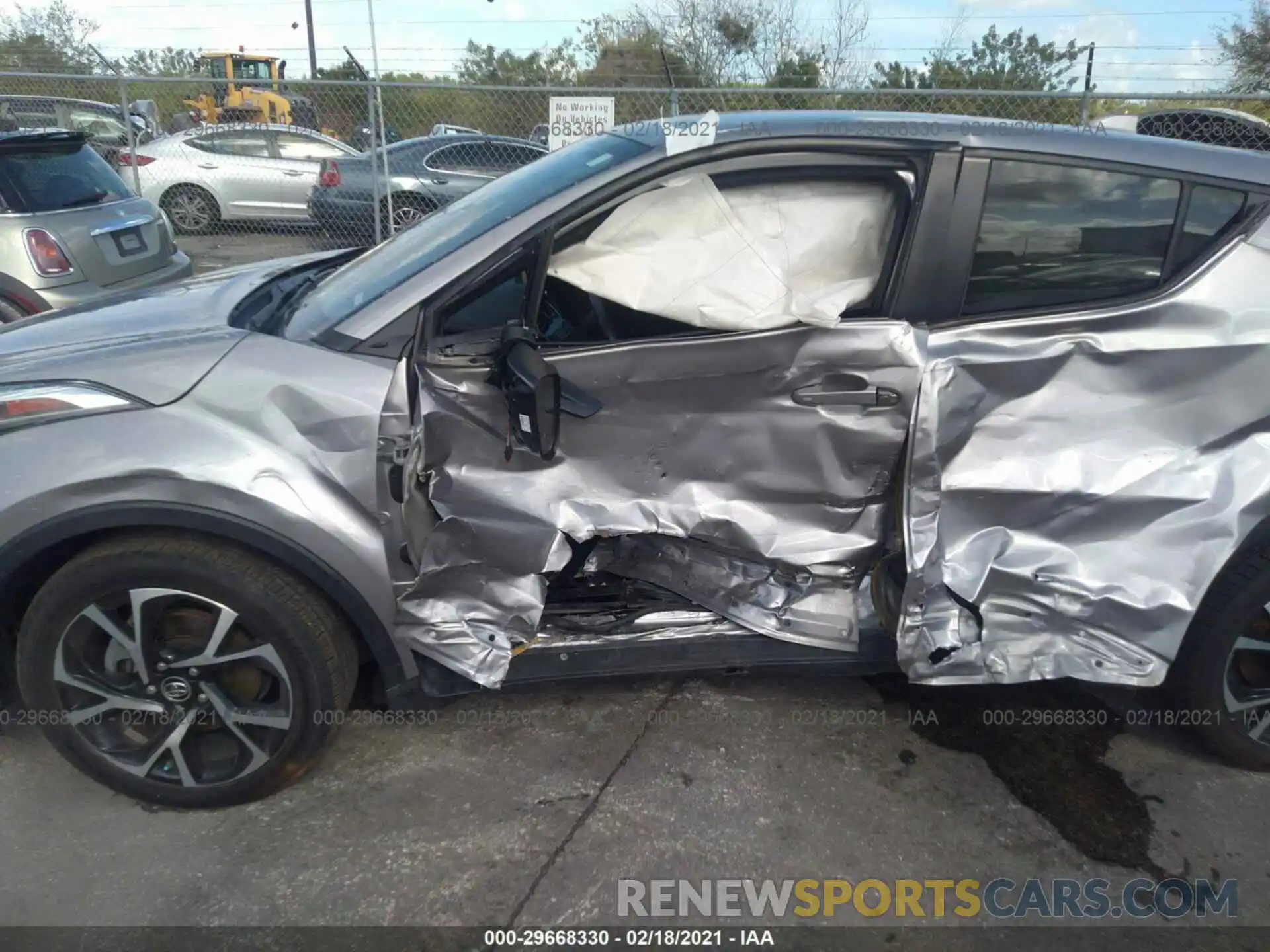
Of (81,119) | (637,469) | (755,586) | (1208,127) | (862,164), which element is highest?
(1208,127)

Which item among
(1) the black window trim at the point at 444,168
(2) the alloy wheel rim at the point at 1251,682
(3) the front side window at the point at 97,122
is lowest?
(2) the alloy wheel rim at the point at 1251,682

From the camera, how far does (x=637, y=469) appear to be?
260cm

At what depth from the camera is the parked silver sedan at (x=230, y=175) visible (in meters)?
11.8

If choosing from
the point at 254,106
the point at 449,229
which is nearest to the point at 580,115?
the point at 449,229

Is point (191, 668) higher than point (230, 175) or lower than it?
lower

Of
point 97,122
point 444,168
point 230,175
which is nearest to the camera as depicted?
point 444,168

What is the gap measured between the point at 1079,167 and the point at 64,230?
535cm

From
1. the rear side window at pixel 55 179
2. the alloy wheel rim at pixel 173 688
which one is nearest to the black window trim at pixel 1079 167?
the alloy wheel rim at pixel 173 688

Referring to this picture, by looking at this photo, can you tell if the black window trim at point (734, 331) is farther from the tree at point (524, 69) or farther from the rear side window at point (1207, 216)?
the tree at point (524, 69)

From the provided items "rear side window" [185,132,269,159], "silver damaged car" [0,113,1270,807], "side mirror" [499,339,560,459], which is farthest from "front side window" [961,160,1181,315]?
"rear side window" [185,132,269,159]

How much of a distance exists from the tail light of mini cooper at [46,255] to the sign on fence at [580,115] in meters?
3.19

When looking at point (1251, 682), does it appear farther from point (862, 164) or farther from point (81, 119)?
point (81, 119)

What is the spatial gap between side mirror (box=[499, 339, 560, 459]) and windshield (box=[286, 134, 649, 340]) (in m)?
0.44

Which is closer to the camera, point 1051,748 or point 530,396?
point 530,396
